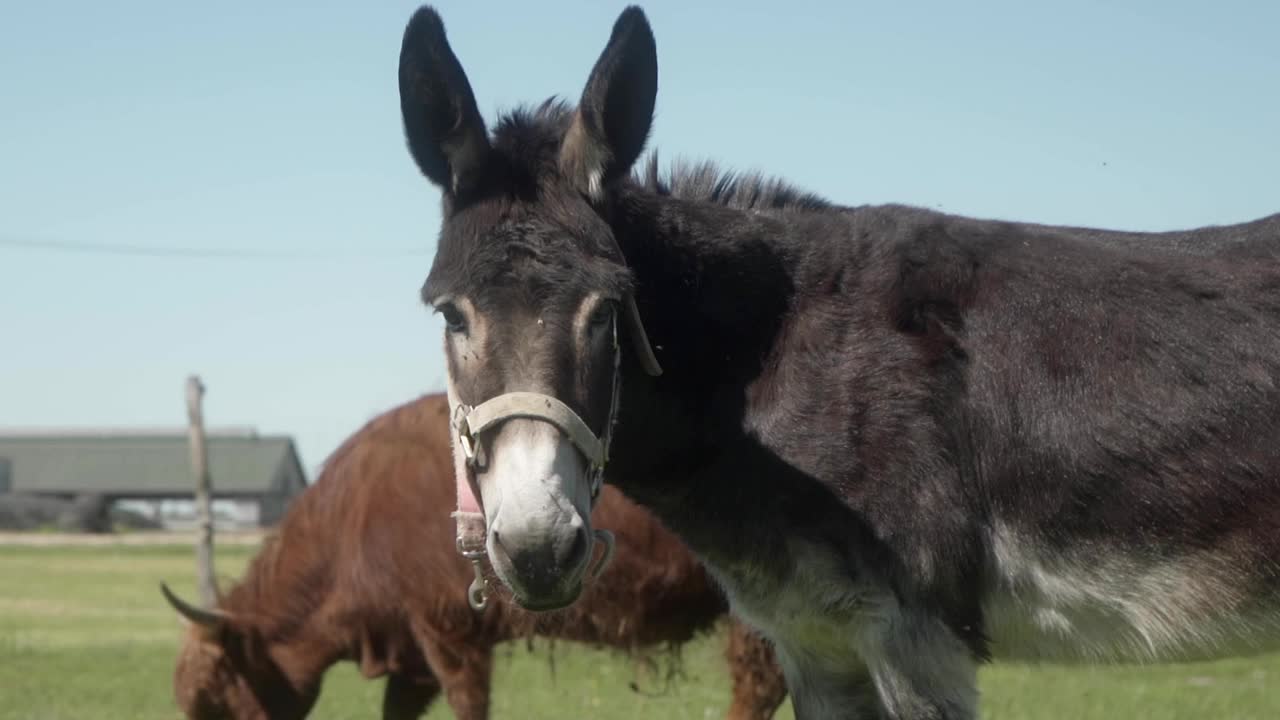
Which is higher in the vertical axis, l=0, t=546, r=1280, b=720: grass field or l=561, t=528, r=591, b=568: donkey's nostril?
l=561, t=528, r=591, b=568: donkey's nostril

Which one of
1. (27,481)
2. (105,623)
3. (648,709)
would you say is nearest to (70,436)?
(27,481)

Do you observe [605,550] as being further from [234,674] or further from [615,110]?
[234,674]

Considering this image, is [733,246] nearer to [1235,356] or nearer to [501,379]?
[501,379]

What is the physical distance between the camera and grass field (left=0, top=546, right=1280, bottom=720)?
9273mm

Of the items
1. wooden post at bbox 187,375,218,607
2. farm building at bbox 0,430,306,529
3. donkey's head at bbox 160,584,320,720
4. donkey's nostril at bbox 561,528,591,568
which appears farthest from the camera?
farm building at bbox 0,430,306,529

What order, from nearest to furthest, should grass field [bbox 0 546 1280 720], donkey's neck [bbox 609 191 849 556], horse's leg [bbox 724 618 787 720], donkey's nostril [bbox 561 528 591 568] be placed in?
donkey's nostril [bbox 561 528 591 568], donkey's neck [bbox 609 191 849 556], horse's leg [bbox 724 618 787 720], grass field [bbox 0 546 1280 720]

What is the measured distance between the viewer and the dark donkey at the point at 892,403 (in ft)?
11.7

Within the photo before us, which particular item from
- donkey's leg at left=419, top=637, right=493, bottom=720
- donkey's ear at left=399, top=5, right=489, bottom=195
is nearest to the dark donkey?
donkey's ear at left=399, top=5, right=489, bottom=195

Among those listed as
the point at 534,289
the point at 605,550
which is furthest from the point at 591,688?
the point at 534,289

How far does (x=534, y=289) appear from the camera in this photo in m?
3.28

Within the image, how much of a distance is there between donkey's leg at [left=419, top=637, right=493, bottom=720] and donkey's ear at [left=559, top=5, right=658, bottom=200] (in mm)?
4832

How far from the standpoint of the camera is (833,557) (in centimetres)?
368

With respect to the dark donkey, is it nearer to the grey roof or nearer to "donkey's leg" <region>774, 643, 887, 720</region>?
"donkey's leg" <region>774, 643, 887, 720</region>

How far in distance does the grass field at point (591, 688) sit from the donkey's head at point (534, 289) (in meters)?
5.13
